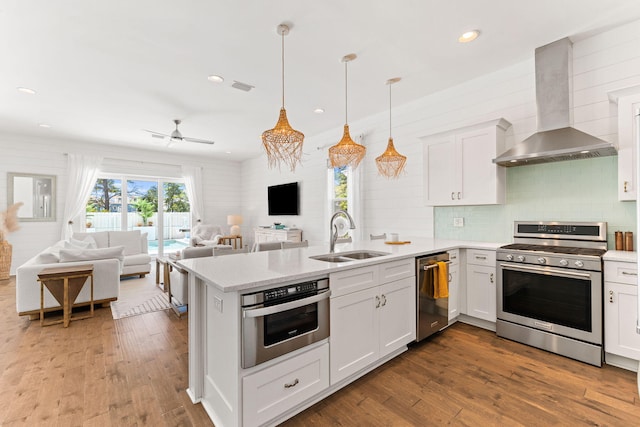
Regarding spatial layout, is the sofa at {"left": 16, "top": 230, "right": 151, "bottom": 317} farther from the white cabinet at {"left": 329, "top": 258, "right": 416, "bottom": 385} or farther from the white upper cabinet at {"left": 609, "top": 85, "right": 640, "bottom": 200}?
the white upper cabinet at {"left": 609, "top": 85, "right": 640, "bottom": 200}

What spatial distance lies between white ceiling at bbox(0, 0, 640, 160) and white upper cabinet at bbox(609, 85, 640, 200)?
2.43 feet

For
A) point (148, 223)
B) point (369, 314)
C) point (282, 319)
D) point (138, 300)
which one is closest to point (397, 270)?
point (369, 314)

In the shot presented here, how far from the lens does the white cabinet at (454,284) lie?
3078mm

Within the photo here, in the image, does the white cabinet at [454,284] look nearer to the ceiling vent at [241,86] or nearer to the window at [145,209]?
the ceiling vent at [241,86]

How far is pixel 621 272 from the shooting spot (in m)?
2.24

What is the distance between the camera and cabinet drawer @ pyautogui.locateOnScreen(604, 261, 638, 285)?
2.18 m

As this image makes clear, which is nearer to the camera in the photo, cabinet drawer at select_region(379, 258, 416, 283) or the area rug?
cabinet drawer at select_region(379, 258, 416, 283)

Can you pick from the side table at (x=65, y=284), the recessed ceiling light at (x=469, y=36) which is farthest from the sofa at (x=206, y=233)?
the recessed ceiling light at (x=469, y=36)

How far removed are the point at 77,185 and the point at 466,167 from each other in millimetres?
7875

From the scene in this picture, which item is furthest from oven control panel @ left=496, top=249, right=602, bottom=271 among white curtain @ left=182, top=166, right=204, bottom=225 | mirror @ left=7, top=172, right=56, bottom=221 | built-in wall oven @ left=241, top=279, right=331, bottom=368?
mirror @ left=7, top=172, right=56, bottom=221

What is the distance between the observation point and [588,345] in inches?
92.8

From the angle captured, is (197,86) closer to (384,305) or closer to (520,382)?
(384,305)

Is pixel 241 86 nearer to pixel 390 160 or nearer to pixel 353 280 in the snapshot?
pixel 390 160

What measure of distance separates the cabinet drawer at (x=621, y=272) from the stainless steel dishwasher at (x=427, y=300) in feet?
4.00
